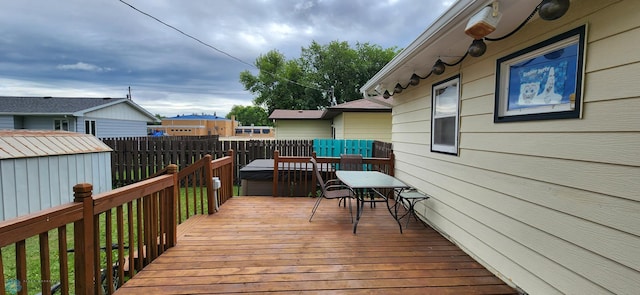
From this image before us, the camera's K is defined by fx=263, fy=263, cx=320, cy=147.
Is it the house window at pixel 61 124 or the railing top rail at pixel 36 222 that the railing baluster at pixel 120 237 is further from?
the house window at pixel 61 124

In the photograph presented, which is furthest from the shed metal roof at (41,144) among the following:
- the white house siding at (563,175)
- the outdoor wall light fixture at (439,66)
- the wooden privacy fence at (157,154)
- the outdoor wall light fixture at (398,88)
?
the white house siding at (563,175)

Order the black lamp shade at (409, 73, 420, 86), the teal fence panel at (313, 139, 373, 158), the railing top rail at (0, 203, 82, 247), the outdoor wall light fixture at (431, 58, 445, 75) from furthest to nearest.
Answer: the teal fence panel at (313, 139, 373, 158) → the black lamp shade at (409, 73, 420, 86) → the outdoor wall light fixture at (431, 58, 445, 75) → the railing top rail at (0, 203, 82, 247)

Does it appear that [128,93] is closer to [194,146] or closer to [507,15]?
[194,146]

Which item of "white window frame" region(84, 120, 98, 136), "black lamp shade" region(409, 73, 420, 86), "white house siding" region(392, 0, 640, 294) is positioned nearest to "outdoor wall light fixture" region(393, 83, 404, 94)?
"black lamp shade" region(409, 73, 420, 86)

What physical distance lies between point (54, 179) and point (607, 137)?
788 cm

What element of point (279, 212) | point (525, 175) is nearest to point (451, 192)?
point (525, 175)

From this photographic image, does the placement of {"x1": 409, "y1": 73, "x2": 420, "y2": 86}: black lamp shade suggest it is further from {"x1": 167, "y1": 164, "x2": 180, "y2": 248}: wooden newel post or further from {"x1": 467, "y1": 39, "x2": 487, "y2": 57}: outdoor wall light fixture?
{"x1": 167, "y1": 164, "x2": 180, "y2": 248}: wooden newel post

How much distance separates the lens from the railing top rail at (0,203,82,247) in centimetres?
124

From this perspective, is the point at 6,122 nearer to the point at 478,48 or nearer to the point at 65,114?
the point at 65,114

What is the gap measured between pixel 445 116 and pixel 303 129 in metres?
11.1

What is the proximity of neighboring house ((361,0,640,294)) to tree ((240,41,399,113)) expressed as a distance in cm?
2097

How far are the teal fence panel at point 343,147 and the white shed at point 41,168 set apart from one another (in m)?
5.87

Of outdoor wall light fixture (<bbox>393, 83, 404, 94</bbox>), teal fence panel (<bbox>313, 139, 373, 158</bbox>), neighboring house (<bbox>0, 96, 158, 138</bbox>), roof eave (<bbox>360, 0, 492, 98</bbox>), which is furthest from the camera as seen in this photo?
neighboring house (<bbox>0, 96, 158, 138</bbox>)

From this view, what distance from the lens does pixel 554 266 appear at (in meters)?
1.75
